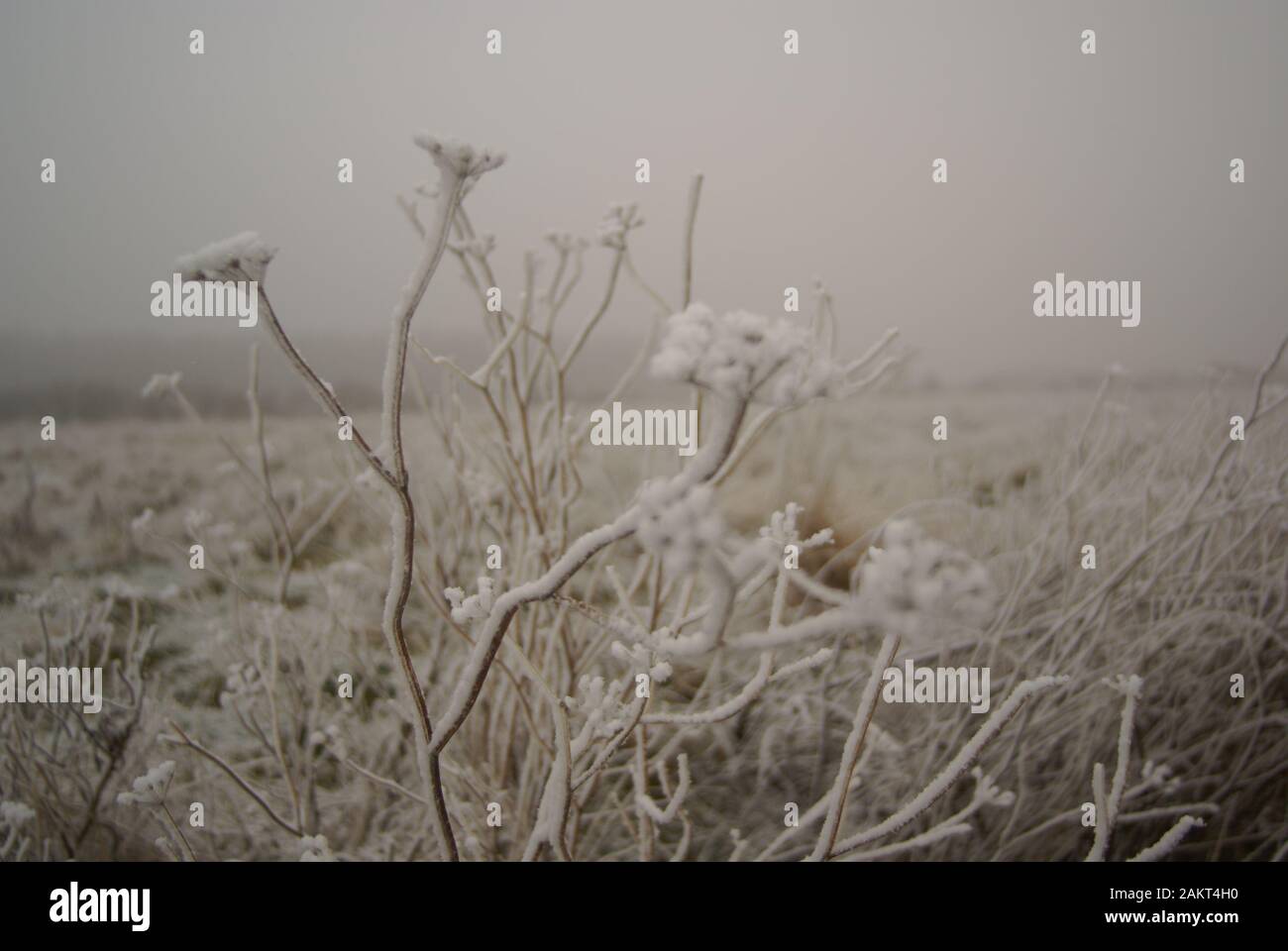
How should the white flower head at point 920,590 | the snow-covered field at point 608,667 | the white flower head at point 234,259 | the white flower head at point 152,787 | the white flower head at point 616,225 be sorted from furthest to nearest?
the snow-covered field at point 608,667
the white flower head at point 616,225
the white flower head at point 152,787
the white flower head at point 234,259
the white flower head at point 920,590

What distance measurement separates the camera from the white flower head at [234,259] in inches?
19.3

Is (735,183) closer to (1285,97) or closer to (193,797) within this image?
(1285,97)

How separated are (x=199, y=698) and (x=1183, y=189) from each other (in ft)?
5.65

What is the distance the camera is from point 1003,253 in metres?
1.34

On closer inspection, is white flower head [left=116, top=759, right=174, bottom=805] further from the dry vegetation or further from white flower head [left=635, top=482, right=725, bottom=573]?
white flower head [left=635, top=482, right=725, bottom=573]

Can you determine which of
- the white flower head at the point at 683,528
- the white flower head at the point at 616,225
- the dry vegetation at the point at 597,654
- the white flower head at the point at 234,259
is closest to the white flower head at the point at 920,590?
the white flower head at the point at 683,528

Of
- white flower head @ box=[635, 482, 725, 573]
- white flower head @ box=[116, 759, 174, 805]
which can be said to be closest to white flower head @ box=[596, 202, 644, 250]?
white flower head @ box=[635, 482, 725, 573]

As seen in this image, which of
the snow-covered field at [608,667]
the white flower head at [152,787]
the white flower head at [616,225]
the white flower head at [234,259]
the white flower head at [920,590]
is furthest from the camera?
the snow-covered field at [608,667]

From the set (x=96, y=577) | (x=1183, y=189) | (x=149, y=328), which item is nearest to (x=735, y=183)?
(x=1183, y=189)

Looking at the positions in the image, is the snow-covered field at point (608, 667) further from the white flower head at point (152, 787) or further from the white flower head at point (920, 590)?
the white flower head at point (920, 590)

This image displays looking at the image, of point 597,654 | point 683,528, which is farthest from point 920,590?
point 597,654
